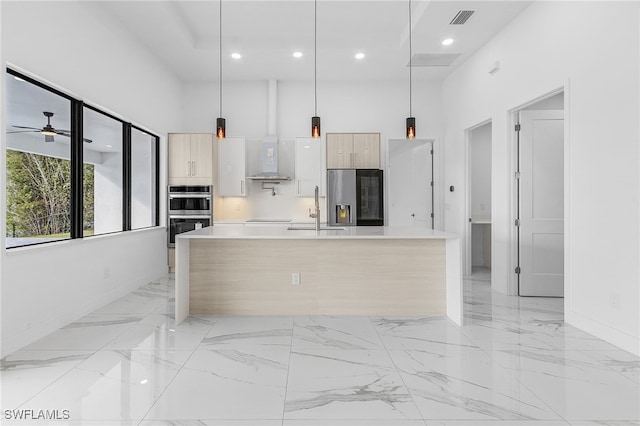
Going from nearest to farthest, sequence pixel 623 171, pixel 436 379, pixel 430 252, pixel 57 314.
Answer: pixel 436 379 < pixel 623 171 < pixel 57 314 < pixel 430 252

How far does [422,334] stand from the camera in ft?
10.4

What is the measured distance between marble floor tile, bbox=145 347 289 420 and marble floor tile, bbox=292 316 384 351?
0.29 meters

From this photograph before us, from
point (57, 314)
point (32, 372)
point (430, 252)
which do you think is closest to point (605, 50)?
point (430, 252)

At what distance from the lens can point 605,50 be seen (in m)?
3.02

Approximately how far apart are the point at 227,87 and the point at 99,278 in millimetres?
3859

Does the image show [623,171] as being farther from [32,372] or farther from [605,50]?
[32,372]

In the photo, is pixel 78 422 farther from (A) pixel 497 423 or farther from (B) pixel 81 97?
(B) pixel 81 97

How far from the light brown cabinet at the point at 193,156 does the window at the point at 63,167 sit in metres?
0.79

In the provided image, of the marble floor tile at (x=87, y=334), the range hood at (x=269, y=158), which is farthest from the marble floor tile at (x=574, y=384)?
the range hood at (x=269, y=158)

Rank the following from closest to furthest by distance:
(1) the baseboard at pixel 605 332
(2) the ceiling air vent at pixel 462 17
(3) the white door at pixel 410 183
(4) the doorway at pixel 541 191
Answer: (1) the baseboard at pixel 605 332, (2) the ceiling air vent at pixel 462 17, (4) the doorway at pixel 541 191, (3) the white door at pixel 410 183

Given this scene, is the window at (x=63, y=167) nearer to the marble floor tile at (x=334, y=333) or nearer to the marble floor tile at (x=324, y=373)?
the marble floor tile at (x=324, y=373)

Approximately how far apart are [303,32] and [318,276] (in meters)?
3.19

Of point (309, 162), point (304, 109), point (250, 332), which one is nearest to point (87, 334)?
point (250, 332)

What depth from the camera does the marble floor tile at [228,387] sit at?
1.98 meters
